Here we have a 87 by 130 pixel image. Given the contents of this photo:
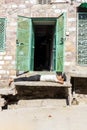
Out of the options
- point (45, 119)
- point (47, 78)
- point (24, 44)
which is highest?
point (24, 44)

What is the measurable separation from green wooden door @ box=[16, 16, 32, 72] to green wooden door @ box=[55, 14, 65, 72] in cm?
95

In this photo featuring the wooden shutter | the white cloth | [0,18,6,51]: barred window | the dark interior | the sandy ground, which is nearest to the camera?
the sandy ground

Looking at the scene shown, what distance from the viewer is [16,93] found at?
36.1ft

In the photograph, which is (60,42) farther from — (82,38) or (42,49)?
(42,49)

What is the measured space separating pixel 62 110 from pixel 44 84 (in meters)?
1.46

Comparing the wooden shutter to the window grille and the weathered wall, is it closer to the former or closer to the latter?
the window grille

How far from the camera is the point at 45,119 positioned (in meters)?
8.96

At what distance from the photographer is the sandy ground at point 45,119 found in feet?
28.2

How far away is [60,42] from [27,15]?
5.26ft

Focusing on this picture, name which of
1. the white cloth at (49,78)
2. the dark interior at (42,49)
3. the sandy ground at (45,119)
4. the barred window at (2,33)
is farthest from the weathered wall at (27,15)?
the dark interior at (42,49)

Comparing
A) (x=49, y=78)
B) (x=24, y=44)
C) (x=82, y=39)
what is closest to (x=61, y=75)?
(x=49, y=78)

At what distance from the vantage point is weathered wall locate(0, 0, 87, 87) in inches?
454

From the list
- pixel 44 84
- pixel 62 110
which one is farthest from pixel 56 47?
pixel 62 110

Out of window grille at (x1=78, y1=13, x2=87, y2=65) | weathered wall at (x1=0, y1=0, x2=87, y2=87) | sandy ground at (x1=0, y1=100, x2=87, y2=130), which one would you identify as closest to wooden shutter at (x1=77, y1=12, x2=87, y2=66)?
window grille at (x1=78, y1=13, x2=87, y2=65)
